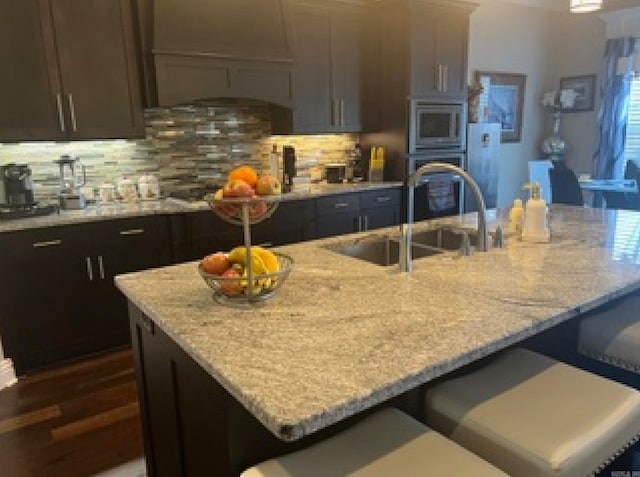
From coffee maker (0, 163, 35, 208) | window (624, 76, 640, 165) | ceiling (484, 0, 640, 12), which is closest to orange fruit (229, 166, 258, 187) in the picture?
coffee maker (0, 163, 35, 208)

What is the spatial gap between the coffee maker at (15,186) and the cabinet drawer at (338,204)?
6.41ft

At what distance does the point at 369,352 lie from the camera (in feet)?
3.60

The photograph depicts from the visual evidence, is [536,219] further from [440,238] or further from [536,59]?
[536,59]

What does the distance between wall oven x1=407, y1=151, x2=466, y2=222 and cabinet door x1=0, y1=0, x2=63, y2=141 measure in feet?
9.14

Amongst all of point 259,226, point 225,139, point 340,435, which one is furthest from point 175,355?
point 225,139

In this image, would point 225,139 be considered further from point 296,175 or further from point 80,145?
point 80,145

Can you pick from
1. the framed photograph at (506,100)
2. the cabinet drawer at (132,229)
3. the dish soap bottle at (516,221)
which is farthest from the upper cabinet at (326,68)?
the dish soap bottle at (516,221)

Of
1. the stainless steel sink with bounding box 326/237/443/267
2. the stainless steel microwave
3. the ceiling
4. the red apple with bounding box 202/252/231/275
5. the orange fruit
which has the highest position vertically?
the ceiling

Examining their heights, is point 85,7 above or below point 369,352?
above

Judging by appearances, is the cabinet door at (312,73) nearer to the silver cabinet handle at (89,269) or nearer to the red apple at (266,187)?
the silver cabinet handle at (89,269)

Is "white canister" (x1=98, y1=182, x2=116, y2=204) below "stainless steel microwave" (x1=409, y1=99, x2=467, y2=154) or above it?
below

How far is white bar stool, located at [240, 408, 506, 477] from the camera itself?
1055 mm

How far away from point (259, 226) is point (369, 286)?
2053 mm

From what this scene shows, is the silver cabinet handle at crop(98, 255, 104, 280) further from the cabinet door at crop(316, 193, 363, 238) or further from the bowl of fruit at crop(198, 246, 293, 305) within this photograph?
the bowl of fruit at crop(198, 246, 293, 305)
